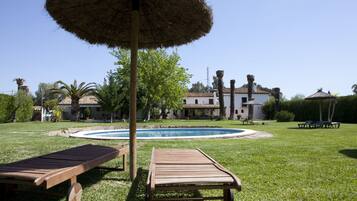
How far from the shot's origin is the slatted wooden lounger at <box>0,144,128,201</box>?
3564 mm

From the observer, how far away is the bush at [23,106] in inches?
1314

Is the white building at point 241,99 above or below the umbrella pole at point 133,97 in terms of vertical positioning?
above

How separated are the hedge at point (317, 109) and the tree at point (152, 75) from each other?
14.4m

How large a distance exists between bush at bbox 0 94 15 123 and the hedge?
31.6m

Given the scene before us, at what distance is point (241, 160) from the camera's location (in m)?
8.27

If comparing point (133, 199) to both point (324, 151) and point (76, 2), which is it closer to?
point (76, 2)

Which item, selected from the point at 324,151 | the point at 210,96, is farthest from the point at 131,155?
the point at 210,96

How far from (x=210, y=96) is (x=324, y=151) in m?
51.0

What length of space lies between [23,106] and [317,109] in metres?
32.0

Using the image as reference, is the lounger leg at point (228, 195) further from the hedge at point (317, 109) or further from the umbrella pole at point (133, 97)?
the hedge at point (317, 109)

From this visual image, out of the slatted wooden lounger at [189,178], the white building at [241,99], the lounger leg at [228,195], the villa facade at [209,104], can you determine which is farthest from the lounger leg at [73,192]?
the white building at [241,99]

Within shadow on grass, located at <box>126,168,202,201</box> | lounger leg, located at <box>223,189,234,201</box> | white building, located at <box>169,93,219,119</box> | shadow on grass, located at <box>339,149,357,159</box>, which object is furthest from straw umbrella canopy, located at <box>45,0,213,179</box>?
white building, located at <box>169,93,219,119</box>

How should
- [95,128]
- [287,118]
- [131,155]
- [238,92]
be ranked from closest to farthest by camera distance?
[131,155]
[95,128]
[287,118]
[238,92]

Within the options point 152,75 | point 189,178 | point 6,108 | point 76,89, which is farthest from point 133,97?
point 76,89
